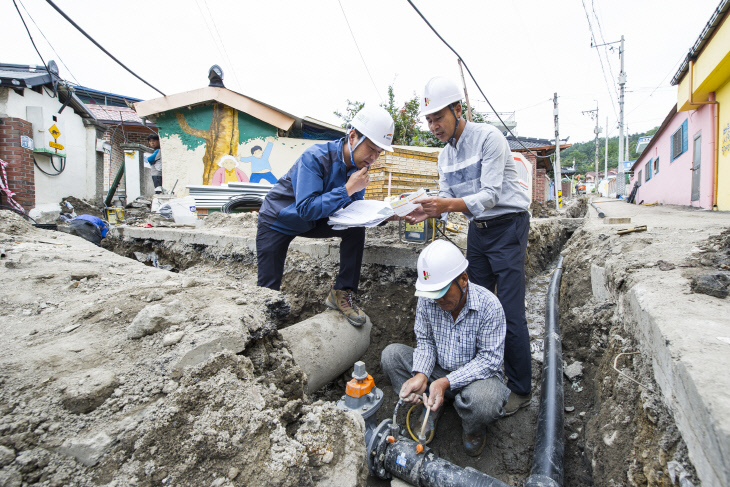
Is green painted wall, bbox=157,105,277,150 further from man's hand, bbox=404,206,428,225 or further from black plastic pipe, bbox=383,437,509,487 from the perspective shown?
black plastic pipe, bbox=383,437,509,487

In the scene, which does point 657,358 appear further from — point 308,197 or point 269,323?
point 308,197

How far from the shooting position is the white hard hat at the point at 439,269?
2.06 meters

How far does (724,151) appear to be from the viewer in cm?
789

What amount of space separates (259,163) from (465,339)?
9.58 m

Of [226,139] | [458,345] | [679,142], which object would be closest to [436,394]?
[458,345]

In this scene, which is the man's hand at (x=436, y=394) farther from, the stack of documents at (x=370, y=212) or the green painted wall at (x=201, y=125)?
the green painted wall at (x=201, y=125)

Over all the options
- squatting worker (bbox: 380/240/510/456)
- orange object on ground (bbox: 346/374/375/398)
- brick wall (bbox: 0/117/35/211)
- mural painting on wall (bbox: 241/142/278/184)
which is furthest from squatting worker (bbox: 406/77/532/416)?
brick wall (bbox: 0/117/35/211)

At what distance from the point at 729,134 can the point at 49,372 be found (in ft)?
36.8

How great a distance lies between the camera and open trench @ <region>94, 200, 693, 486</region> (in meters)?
1.38

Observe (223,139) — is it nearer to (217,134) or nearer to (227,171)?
(217,134)

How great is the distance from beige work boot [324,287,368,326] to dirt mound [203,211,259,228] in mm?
3533

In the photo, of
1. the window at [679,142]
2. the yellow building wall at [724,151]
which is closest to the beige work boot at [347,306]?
the yellow building wall at [724,151]

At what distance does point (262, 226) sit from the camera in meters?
2.80

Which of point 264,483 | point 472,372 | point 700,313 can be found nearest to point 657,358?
point 700,313
